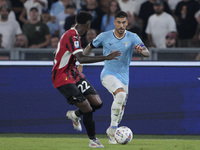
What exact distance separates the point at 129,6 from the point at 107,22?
83cm

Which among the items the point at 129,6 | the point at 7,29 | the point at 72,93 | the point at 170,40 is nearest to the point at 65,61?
the point at 72,93

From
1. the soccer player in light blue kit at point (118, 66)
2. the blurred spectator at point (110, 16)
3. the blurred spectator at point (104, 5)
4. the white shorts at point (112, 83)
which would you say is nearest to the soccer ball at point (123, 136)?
the soccer player in light blue kit at point (118, 66)

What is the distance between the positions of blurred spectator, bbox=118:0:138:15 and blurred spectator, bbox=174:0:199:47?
1.15 meters

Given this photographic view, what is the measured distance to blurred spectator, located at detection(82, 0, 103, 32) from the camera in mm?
12430

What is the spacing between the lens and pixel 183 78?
10.3 m

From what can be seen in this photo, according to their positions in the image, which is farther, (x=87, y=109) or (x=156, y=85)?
(x=156, y=85)

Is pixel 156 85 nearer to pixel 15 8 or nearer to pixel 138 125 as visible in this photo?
pixel 138 125

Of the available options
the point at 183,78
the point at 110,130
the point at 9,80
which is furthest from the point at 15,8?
the point at 110,130

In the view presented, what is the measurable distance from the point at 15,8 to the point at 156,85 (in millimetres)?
5266

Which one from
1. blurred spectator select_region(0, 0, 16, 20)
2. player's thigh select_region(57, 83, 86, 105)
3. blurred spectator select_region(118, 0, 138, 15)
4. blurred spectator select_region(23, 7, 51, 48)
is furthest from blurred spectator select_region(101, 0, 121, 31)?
player's thigh select_region(57, 83, 86, 105)

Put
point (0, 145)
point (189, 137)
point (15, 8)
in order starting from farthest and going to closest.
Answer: point (15, 8) → point (189, 137) → point (0, 145)

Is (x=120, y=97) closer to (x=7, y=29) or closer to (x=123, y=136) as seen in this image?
(x=123, y=136)

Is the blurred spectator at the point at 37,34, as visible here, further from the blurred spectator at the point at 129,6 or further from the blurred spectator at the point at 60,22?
the blurred spectator at the point at 129,6

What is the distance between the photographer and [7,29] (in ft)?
41.0
